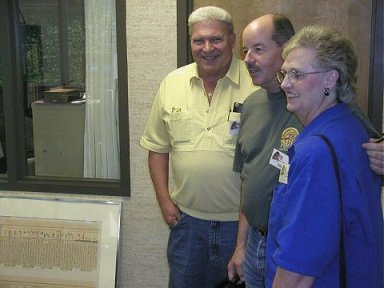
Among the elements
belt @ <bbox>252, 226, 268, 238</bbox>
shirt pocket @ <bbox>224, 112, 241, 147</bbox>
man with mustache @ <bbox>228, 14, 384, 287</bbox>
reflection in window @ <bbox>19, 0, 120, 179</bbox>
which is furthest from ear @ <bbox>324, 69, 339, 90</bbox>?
reflection in window @ <bbox>19, 0, 120, 179</bbox>

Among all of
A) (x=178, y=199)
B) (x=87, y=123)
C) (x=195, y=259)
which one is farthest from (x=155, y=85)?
(x=195, y=259)

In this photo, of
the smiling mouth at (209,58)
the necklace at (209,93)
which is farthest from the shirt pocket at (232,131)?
the smiling mouth at (209,58)

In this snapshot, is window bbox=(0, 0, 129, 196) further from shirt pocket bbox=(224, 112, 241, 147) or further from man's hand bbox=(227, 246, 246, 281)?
man's hand bbox=(227, 246, 246, 281)

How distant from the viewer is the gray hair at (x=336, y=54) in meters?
1.29

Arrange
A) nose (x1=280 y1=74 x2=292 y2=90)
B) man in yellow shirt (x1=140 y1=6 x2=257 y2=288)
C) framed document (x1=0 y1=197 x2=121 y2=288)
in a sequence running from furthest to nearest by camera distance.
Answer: framed document (x1=0 y1=197 x2=121 y2=288), man in yellow shirt (x1=140 y1=6 x2=257 y2=288), nose (x1=280 y1=74 x2=292 y2=90)

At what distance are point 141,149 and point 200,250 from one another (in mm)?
808

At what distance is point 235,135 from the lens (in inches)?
82.5

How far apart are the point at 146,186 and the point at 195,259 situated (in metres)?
0.70

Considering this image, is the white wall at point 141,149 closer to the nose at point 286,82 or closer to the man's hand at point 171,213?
the man's hand at point 171,213

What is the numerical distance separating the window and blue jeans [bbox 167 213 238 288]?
0.68 m

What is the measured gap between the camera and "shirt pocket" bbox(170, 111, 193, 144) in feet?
7.09

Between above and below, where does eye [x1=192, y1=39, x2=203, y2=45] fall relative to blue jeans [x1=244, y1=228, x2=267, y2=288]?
above

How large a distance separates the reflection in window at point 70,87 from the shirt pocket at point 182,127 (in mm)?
799

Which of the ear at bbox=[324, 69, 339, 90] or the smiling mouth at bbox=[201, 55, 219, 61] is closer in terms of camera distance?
the ear at bbox=[324, 69, 339, 90]
